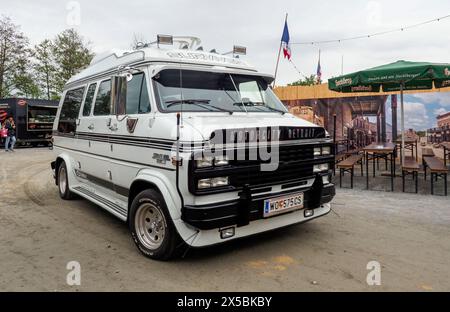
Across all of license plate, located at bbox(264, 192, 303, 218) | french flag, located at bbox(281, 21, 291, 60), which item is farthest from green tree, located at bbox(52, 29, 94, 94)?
license plate, located at bbox(264, 192, 303, 218)

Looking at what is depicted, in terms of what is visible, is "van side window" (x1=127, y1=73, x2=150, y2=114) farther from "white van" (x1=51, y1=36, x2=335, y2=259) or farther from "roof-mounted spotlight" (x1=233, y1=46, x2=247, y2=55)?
"roof-mounted spotlight" (x1=233, y1=46, x2=247, y2=55)

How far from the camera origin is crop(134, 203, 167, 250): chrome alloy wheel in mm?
3975

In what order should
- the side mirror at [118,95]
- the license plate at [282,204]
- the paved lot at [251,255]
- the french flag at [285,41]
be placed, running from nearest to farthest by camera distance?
the paved lot at [251,255]
the license plate at [282,204]
the side mirror at [118,95]
the french flag at [285,41]

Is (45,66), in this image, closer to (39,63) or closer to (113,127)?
(39,63)

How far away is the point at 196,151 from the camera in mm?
3375

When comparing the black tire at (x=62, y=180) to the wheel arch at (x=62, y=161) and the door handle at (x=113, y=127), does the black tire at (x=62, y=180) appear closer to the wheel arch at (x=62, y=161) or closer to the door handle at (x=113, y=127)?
the wheel arch at (x=62, y=161)

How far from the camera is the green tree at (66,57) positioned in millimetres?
31641

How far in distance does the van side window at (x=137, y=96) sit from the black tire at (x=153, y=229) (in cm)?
104

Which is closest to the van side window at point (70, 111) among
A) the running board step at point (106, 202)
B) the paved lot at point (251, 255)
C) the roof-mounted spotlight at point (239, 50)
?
the running board step at point (106, 202)

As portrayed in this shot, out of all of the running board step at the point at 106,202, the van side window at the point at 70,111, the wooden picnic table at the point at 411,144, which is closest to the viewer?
the running board step at the point at 106,202

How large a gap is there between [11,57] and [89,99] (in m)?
29.4
